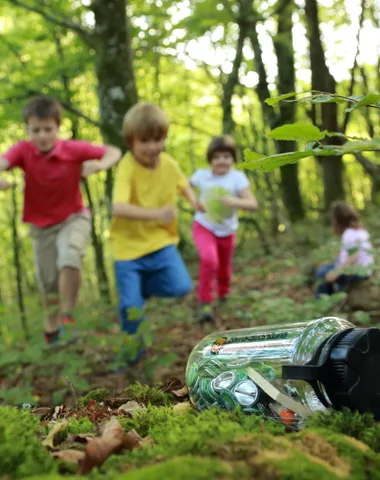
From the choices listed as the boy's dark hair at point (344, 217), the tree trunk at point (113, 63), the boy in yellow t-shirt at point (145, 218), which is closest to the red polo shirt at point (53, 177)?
the boy in yellow t-shirt at point (145, 218)

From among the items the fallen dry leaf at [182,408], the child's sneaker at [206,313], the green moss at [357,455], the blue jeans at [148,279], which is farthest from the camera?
the child's sneaker at [206,313]

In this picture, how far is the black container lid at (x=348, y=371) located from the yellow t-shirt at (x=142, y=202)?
11.1 feet

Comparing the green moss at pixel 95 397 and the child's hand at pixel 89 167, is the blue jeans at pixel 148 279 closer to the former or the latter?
the child's hand at pixel 89 167

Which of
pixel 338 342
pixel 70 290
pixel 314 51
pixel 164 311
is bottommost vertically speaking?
pixel 164 311

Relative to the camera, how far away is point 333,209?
6195mm

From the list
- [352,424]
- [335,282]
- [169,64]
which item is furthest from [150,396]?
[169,64]

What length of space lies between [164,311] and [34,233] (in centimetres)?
224

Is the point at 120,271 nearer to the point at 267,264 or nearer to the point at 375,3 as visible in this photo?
the point at 267,264

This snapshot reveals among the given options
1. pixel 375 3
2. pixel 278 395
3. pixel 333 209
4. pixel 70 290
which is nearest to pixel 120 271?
pixel 70 290

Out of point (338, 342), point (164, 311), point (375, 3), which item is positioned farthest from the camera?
point (375, 3)

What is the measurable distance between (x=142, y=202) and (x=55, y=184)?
82cm

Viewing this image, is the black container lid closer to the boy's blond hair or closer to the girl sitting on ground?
the boy's blond hair

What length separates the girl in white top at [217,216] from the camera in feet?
18.4

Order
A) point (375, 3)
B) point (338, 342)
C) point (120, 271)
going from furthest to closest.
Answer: point (375, 3) < point (120, 271) < point (338, 342)
